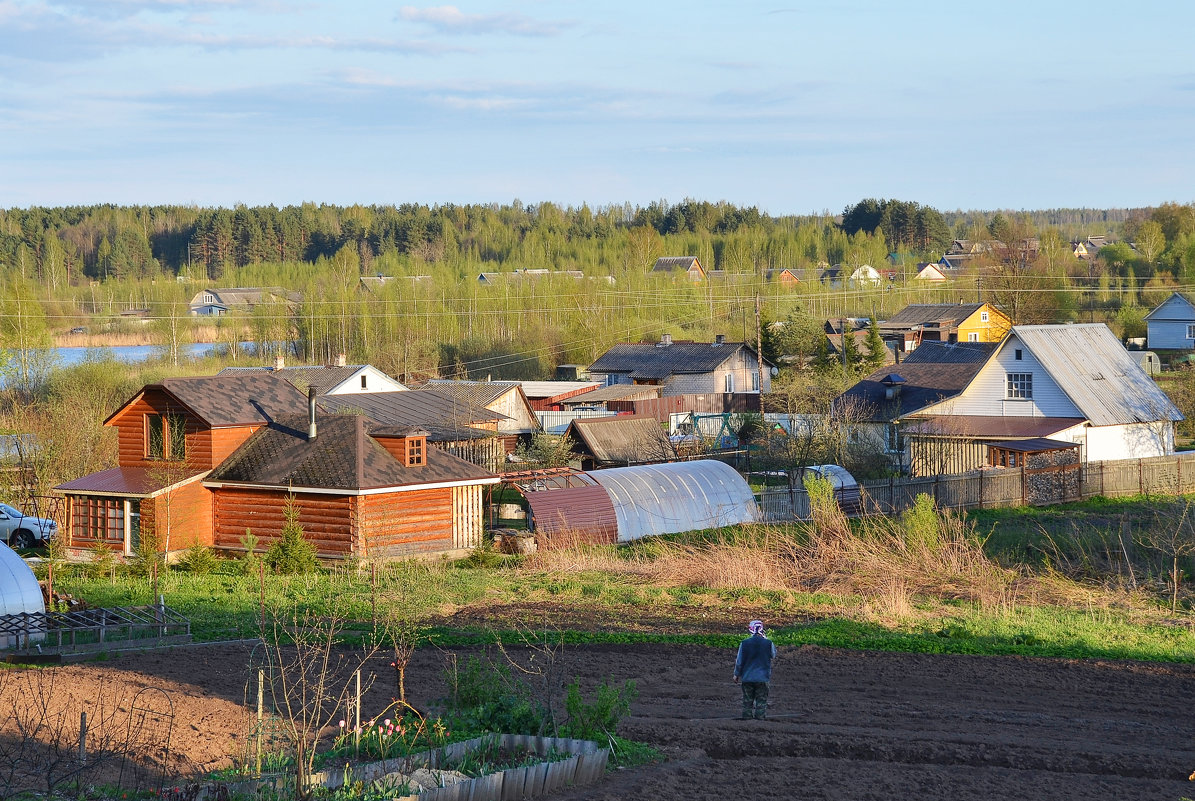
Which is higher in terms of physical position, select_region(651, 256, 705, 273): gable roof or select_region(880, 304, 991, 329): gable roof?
select_region(651, 256, 705, 273): gable roof

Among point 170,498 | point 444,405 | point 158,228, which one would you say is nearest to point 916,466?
point 444,405

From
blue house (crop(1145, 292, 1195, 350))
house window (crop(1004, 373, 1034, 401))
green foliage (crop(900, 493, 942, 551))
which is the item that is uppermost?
blue house (crop(1145, 292, 1195, 350))

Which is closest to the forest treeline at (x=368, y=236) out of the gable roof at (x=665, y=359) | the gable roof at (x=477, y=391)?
the gable roof at (x=665, y=359)

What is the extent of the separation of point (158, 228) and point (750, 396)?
4893 inches

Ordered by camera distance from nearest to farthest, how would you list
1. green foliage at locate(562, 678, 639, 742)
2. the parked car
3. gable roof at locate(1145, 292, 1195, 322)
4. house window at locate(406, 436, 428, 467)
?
green foliage at locate(562, 678, 639, 742), house window at locate(406, 436, 428, 467), the parked car, gable roof at locate(1145, 292, 1195, 322)

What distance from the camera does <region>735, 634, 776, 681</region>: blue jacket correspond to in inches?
489

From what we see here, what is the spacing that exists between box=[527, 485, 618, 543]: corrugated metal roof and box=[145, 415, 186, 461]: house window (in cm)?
893

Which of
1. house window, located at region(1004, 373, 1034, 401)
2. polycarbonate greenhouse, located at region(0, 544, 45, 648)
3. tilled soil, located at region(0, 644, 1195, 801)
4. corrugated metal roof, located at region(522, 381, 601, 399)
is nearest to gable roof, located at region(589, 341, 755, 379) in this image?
corrugated metal roof, located at region(522, 381, 601, 399)

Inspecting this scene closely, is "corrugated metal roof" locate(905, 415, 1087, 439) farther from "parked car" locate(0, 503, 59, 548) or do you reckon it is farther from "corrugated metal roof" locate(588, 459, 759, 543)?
"parked car" locate(0, 503, 59, 548)

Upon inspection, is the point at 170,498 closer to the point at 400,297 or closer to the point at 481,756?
the point at 481,756

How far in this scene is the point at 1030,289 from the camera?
280ft

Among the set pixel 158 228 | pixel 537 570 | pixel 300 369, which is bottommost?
pixel 537 570

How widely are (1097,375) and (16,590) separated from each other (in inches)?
1381

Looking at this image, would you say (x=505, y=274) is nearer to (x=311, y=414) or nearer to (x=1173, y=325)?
(x=1173, y=325)
